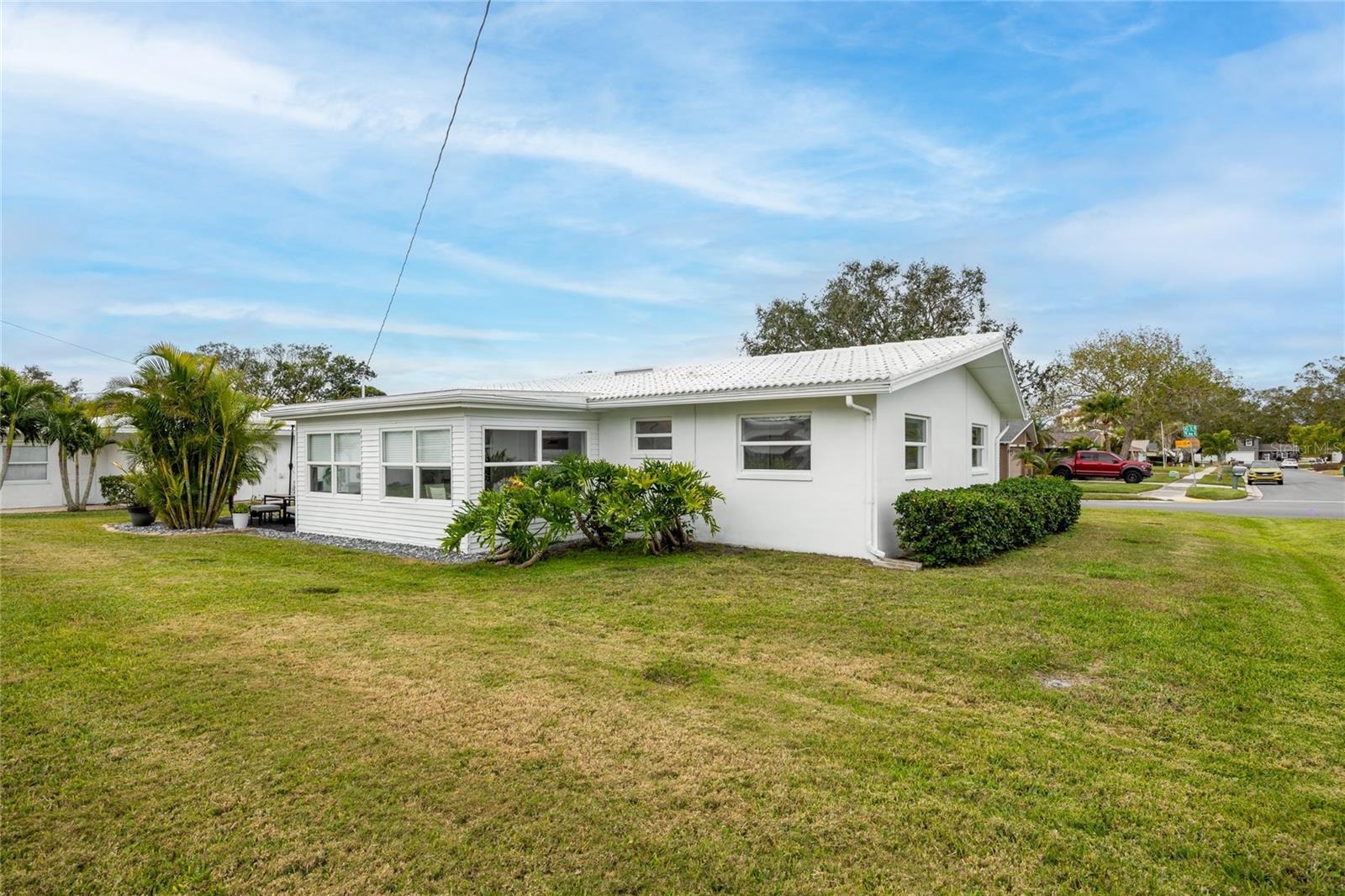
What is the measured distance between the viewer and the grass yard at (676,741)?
2779mm

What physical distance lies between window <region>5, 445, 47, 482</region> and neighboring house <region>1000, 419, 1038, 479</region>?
2773cm

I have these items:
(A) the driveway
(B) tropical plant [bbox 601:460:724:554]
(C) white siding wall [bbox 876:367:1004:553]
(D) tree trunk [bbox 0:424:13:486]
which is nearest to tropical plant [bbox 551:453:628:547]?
(B) tropical plant [bbox 601:460:724:554]

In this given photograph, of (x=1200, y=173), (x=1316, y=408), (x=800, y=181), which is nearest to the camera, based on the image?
(x=1200, y=173)

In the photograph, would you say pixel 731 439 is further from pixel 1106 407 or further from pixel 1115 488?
pixel 1106 407

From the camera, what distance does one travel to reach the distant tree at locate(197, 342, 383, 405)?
35.8 m

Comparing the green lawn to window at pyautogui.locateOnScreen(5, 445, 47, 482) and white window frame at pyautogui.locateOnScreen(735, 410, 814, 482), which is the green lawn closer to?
white window frame at pyautogui.locateOnScreen(735, 410, 814, 482)

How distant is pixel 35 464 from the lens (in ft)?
64.2

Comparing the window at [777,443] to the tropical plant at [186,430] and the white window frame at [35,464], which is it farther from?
the white window frame at [35,464]

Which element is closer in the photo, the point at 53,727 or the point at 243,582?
the point at 53,727

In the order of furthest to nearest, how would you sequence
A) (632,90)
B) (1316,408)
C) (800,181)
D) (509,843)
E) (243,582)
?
(1316,408) < (800,181) < (632,90) < (243,582) < (509,843)

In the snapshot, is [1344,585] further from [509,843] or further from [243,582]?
[243,582]

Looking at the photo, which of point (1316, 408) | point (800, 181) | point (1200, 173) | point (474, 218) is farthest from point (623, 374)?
point (1316, 408)

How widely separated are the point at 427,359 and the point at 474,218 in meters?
13.9

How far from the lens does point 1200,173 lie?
14086 millimetres
